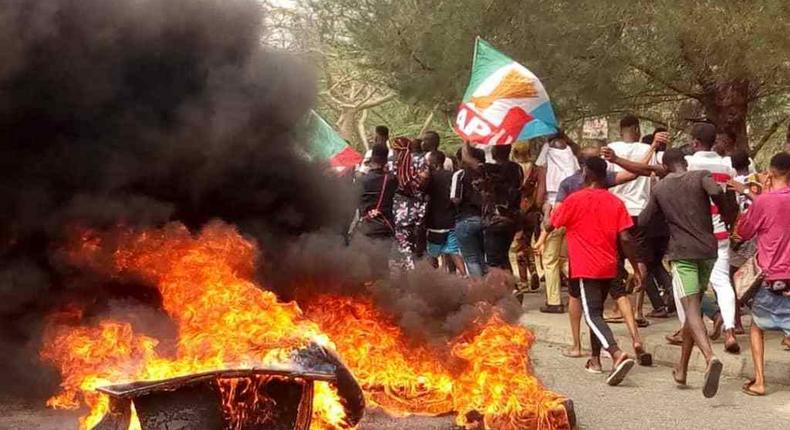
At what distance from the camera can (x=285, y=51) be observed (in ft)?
22.4

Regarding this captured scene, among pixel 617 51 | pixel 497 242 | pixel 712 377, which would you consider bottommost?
pixel 712 377

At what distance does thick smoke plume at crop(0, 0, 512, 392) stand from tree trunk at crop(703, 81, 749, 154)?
618 cm

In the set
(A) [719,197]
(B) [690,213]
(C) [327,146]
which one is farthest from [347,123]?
(A) [719,197]

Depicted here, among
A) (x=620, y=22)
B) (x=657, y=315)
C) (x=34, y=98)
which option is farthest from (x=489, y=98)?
(x=34, y=98)

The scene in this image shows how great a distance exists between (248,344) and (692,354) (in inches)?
202

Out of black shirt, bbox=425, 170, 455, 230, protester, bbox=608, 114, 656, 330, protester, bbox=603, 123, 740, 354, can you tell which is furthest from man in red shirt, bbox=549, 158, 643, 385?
black shirt, bbox=425, 170, 455, 230

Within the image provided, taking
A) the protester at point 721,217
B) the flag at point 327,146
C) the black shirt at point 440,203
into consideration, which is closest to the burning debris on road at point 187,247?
the flag at point 327,146

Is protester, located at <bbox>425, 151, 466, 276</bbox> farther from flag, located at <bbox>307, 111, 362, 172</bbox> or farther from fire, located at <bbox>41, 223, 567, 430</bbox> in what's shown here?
fire, located at <bbox>41, 223, 567, 430</bbox>

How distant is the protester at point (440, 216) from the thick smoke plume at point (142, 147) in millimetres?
4592

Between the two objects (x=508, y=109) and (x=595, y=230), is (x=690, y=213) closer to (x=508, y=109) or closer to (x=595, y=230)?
(x=595, y=230)

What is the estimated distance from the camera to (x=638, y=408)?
7.23 m

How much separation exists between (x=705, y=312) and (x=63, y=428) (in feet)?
19.0

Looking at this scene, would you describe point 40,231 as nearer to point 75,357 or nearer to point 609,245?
point 75,357

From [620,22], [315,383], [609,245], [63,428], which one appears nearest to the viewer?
[315,383]
